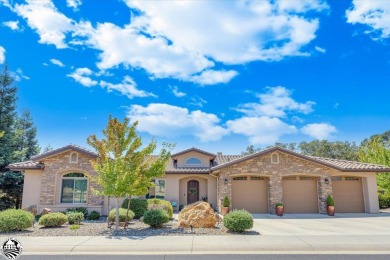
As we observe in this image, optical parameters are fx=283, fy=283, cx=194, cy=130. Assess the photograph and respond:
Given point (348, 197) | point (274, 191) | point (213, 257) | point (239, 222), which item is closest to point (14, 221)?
point (213, 257)

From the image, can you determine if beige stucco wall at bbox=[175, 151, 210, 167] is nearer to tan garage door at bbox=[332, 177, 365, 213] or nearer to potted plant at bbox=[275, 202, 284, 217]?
potted plant at bbox=[275, 202, 284, 217]

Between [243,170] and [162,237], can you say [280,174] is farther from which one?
[162,237]

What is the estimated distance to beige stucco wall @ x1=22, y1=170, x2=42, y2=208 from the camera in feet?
61.3

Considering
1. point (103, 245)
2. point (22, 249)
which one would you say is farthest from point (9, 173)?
point (103, 245)

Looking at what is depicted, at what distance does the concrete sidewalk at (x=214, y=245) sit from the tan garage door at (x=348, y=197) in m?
10.5

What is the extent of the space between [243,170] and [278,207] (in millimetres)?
3350

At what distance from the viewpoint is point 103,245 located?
9.70 meters

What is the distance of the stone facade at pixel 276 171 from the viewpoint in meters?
19.7

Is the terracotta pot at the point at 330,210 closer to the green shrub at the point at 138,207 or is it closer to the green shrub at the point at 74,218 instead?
the green shrub at the point at 138,207

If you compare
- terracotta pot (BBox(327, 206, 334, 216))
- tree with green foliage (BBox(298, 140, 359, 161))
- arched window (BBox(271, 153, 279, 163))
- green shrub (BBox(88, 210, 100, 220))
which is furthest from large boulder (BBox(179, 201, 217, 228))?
tree with green foliage (BBox(298, 140, 359, 161))

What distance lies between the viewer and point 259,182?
20.5 meters

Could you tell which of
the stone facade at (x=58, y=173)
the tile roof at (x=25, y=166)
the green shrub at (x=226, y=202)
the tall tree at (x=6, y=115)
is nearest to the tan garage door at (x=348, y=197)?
the green shrub at (x=226, y=202)

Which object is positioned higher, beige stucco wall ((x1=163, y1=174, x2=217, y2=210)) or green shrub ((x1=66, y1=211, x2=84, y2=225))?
beige stucco wall ((x1=163, y1=174, x2=217, y2=210))

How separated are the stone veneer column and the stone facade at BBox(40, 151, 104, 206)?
1146cm
